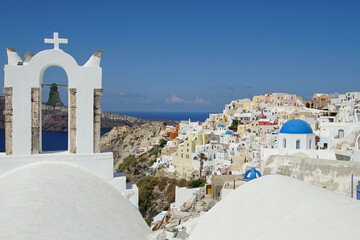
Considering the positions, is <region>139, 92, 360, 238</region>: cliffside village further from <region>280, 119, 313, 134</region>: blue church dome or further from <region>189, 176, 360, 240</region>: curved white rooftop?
<region>189, 176, 360, 240</region>: curved white rooftop

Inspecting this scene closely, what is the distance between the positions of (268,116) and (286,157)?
3835 centimetres

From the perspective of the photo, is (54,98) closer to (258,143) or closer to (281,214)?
(281,214)

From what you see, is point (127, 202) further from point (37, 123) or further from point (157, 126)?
point (157, 126)

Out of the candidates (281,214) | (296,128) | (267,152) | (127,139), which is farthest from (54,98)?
(127,139)

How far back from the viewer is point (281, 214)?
11.1 feet

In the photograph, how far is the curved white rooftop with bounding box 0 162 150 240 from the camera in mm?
3422

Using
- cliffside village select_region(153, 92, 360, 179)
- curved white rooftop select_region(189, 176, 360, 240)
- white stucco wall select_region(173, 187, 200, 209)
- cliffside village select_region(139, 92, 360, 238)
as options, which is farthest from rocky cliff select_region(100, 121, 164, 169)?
curved white rooftop select_region(189, 176, 360, 240)

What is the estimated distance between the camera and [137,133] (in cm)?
7112

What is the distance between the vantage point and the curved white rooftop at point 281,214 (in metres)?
2.88

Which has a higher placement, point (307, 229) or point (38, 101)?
point (38, 101)

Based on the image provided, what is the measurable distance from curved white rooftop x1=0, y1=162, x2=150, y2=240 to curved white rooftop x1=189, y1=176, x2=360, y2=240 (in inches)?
40.9

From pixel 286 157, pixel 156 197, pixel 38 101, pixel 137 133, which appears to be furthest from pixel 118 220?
pixel 137 133

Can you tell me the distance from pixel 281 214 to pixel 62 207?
2209mm

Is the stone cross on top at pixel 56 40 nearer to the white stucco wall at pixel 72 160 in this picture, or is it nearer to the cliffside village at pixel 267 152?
the white stucco wall at pixel 72 160
